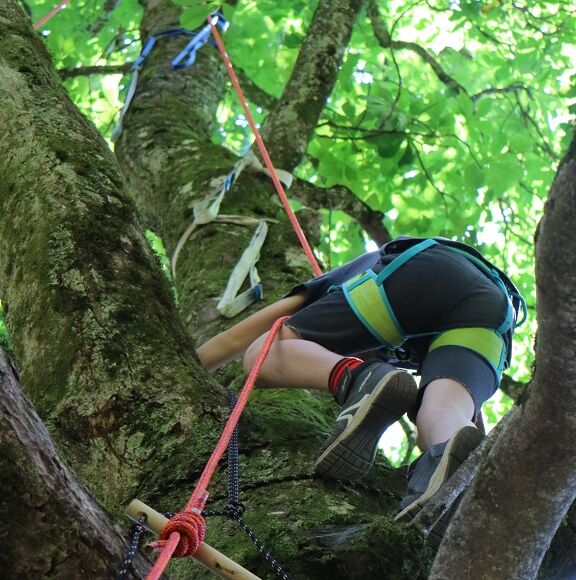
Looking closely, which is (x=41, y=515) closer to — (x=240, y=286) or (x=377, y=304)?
(x=377, y=304)

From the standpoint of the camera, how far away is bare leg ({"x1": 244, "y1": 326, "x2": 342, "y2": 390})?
2443 mm

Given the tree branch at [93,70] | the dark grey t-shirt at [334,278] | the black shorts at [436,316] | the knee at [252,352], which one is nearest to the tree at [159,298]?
the knee at [252,352]

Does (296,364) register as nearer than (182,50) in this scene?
Yes

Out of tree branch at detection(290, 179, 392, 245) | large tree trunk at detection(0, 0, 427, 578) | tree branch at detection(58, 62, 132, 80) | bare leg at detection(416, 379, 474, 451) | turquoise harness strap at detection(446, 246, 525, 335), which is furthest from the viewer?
tree branch at detection(58, 62, 132, 80)

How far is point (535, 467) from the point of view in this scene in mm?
1274

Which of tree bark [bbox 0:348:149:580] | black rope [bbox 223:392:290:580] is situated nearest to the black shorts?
black rope [bbox 223:392:290:580]

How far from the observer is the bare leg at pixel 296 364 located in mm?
2443

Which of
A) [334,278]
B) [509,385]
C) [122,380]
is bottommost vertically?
[509,385]

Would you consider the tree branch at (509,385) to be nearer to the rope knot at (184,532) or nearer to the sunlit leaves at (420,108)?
the sunlit leaves at (420,108)

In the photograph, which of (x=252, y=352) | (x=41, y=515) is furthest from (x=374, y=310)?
(x=41, y=515)

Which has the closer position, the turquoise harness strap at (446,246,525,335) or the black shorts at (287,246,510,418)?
the black shorts at (287,246,510,418)

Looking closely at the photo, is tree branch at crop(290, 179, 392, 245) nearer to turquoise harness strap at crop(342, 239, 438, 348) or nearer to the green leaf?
the green leaf

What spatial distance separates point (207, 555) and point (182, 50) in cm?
392

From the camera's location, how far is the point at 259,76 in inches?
241
